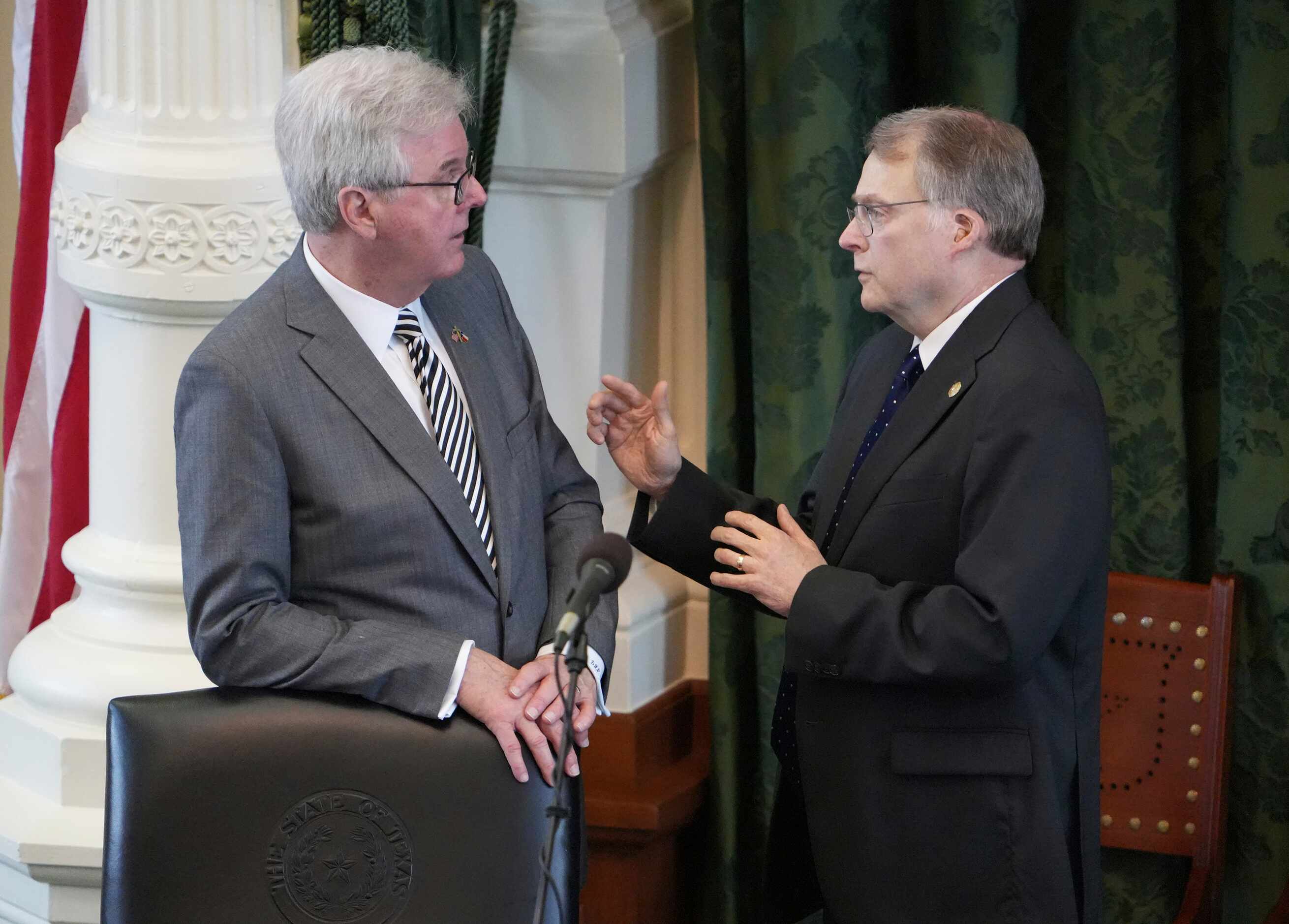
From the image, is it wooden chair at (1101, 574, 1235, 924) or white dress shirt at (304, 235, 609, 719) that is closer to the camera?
white dress shirt at (304, 235, 609, 719)

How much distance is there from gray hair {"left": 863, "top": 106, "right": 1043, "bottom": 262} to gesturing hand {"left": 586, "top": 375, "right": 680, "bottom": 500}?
1.57ft

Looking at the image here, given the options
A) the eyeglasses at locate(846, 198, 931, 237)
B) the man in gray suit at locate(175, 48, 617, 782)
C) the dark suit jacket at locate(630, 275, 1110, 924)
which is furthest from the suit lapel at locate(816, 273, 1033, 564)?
the man in gray suit at locate(175, 48, 617, 782)

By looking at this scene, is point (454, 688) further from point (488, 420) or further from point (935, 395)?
point (935, 395)

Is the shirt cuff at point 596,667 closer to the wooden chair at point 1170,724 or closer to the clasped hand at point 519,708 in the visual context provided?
the clasped hand at point 519,708

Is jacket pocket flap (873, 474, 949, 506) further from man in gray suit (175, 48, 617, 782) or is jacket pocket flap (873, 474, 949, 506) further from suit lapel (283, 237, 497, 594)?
suit lapel (283, 237, 497, 594)

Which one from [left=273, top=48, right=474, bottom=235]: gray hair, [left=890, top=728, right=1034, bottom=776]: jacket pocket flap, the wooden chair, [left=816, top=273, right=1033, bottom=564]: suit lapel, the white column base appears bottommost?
the white column base

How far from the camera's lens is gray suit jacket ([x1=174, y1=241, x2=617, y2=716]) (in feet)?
6.18

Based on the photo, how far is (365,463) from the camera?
1949mm

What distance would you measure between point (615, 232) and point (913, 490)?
3.64 ft

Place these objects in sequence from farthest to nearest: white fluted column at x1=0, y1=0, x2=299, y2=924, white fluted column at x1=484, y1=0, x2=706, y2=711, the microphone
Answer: white fluted column at x1=484, y1=0, x2=706, y2=711, white fluted column at x1=0, y1=0, x2=299, y2=924, the microphone

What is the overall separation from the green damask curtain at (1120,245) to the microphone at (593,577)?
1.42 meters

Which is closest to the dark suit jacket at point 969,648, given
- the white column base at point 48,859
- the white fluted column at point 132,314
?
the white fluted column at point 132,314

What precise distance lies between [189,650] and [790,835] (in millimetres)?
1029

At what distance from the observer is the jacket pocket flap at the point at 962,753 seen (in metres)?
2.04
